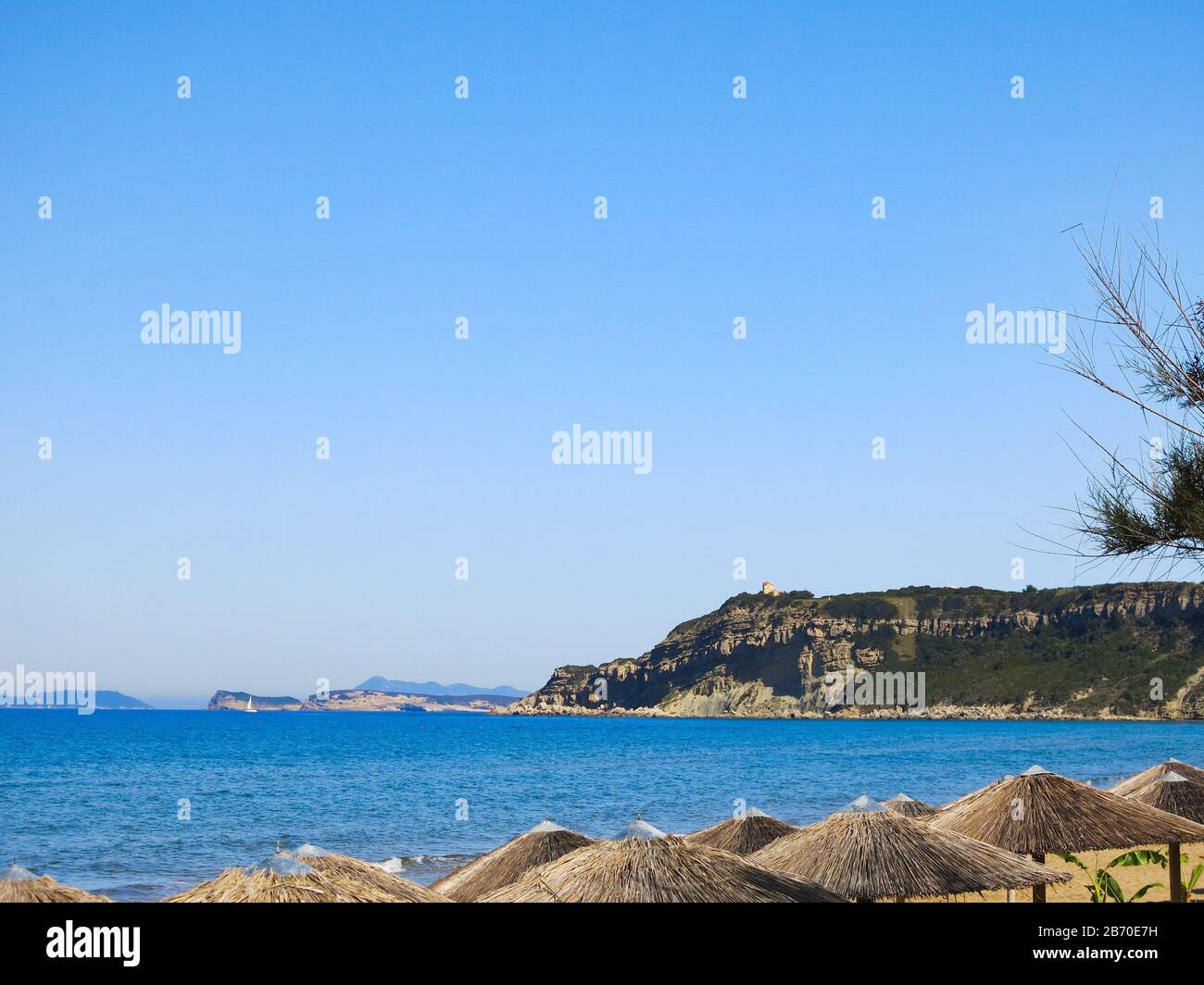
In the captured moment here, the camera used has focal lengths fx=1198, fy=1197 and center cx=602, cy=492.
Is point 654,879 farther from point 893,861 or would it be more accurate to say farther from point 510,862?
point 510,862

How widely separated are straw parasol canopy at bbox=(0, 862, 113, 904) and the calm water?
20014mm

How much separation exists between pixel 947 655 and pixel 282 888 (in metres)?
125

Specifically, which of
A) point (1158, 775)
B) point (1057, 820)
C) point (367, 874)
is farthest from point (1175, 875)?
point (367, 874)

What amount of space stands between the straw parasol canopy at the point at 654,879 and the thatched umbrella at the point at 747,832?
19.9 ft

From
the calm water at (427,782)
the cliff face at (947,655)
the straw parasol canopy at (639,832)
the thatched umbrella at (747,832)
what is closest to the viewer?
the straw parasol canopy at (639,832)

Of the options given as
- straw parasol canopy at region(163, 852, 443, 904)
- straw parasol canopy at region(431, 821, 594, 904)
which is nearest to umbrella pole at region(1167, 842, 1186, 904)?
straw parasol canopy at region(431, 821, 594, 904)

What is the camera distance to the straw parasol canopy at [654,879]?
27.6 ft

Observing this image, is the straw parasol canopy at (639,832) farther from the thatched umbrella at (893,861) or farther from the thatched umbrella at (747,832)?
the thatched umbrella at (747,832)

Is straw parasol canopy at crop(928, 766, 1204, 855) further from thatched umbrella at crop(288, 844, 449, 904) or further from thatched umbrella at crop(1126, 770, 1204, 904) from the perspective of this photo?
thatched umbrella at crop(288, 844, 449, 904)

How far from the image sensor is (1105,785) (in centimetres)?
4256

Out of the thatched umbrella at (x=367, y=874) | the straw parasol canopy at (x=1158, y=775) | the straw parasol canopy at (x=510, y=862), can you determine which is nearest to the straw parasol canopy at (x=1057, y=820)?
the straw parasol canopy at (x=1158, y=775)

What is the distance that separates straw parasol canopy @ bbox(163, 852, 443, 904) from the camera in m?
6.39

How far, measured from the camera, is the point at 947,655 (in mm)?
125188
